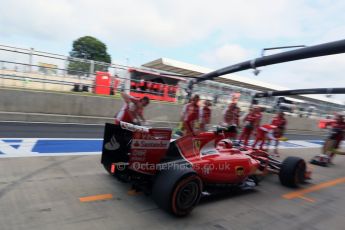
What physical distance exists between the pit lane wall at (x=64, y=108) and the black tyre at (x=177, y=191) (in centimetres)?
815

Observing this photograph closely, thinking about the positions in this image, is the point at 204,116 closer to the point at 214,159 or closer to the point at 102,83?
the point at 214,159

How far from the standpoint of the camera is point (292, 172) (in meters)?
6.29

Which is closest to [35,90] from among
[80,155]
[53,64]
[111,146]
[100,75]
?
[53,64]

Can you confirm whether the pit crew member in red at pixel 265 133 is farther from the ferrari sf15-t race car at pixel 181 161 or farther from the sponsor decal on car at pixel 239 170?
the sponsor decal on car at pixel 239 170

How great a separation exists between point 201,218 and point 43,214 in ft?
7.08

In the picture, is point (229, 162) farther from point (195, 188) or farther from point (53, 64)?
point (53, 64)

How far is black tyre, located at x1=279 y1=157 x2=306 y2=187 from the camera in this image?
248 inches

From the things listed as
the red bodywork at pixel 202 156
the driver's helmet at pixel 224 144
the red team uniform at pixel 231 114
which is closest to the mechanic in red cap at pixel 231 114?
the red team uniform at pixel 231 114

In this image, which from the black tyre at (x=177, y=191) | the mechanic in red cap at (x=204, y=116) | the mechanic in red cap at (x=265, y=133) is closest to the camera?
the black tyre at (x=177, y=191)

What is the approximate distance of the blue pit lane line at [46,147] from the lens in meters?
6.58

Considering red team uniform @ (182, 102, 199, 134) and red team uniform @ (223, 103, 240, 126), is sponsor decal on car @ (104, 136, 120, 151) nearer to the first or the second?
red team uniform @ (182, 102, 199, 134)

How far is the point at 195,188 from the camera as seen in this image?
14.7ft

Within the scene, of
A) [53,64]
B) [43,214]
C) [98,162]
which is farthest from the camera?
[53,64]

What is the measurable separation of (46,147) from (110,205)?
3675mm
